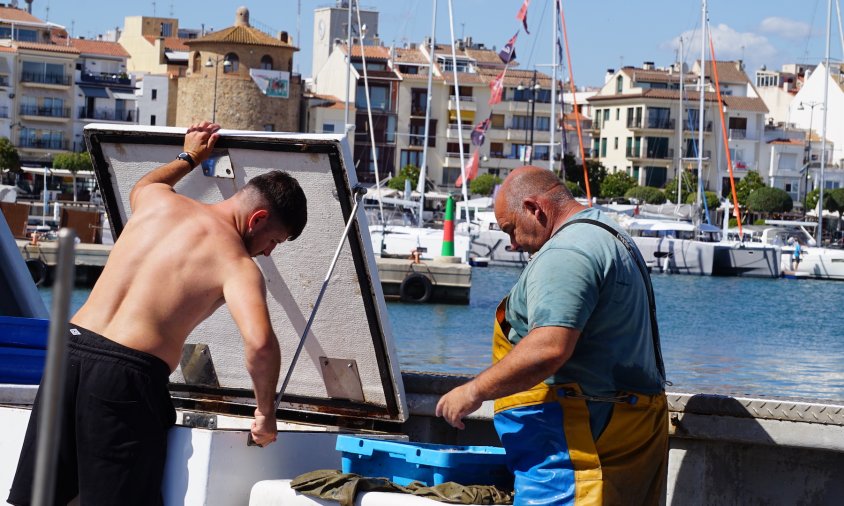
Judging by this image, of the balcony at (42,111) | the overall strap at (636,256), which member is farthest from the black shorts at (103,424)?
the balcony at (42,111)

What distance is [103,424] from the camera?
417 cm

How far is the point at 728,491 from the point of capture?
5.05 m

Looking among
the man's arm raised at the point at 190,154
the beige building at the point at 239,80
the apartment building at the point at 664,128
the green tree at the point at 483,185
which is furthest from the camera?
the apartment building at the point at 664,128

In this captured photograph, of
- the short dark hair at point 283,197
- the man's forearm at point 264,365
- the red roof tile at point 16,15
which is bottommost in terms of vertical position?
the man's forearm at point 264,365

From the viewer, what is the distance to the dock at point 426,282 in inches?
1431

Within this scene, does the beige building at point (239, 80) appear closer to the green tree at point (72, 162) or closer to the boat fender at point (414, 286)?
the green tree at point (72, 162)

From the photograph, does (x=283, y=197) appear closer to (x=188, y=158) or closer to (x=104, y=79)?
(x=188, y=158)

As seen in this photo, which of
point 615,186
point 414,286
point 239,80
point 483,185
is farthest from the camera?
point 239,80

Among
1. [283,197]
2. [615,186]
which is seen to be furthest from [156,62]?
[283,197]

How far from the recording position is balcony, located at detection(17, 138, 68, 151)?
98875 millimetres

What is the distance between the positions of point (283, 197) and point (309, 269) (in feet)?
2.66

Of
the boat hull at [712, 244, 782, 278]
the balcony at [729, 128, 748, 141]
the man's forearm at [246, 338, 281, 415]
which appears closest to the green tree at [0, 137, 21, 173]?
the boat hull at [712, 244, 782, 278]

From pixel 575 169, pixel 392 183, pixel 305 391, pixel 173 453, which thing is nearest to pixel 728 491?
pixel 305 391

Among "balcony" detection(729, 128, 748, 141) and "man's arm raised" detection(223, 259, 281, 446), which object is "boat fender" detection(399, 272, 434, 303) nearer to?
"man's arm raised" detection(223, 259, 281, 446)
